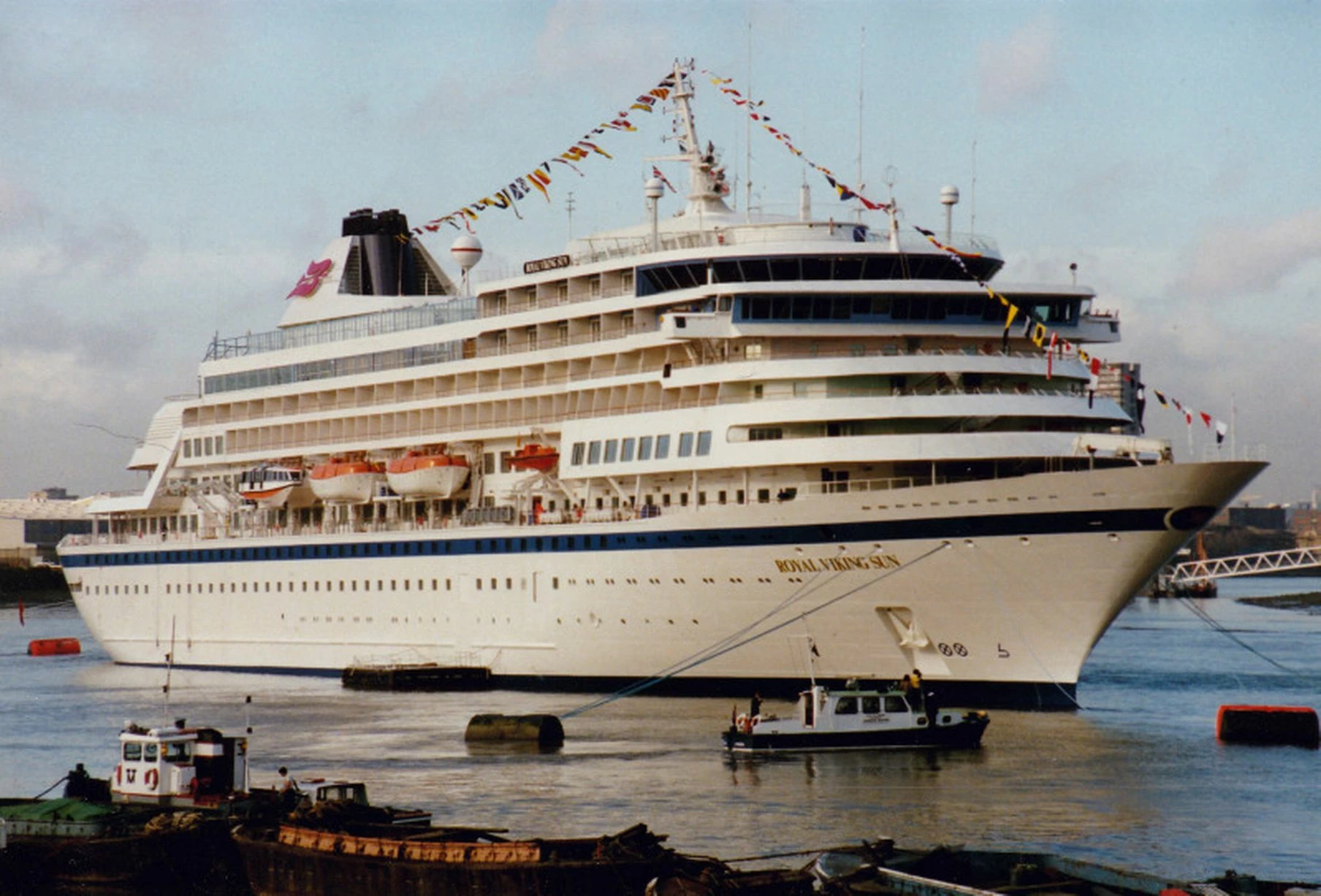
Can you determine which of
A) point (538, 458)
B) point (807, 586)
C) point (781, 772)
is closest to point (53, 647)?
point (538, 458)

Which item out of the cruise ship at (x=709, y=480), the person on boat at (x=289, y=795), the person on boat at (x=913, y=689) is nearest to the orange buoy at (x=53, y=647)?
the cruise ship at (x=709, y=480)

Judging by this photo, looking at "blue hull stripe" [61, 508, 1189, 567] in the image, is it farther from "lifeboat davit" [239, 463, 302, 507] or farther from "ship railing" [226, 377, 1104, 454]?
"ship railing" [226, 377, 1104, 454]

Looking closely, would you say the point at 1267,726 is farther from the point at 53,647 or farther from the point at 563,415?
the point at 53,647

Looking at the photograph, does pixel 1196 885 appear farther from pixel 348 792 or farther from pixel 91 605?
pixel 91 605

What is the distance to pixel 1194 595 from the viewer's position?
488 ft

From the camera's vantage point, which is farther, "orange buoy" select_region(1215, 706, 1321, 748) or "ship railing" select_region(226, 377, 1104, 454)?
"ship railing" select_region(226, 377, 1104, 454)

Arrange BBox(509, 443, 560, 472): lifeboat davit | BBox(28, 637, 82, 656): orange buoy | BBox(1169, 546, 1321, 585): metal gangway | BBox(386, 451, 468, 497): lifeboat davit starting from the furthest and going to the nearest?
BBox(1169, 546, 1321, 585): metal gangway, BBox(28, 637, 82, 656): orange buoy, BBox(386, 451, 468, 497): lifeboat davit, BBox(509, 443, 560, 472): lifeboat davit

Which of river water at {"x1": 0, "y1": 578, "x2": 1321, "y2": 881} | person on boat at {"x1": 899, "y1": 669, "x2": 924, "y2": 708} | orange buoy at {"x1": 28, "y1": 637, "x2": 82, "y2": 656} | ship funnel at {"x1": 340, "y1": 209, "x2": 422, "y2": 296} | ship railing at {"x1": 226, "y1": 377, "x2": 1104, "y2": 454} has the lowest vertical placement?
river water at {"x1": 0, "y1": 578, "x2": 1321, "y2": 881}

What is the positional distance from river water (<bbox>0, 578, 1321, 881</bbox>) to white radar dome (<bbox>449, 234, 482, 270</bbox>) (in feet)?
46.6

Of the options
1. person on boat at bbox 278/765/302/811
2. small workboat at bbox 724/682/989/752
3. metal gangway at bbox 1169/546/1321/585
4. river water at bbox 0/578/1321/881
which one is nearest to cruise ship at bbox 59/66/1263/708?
river water at bbox 0/578/1321/881

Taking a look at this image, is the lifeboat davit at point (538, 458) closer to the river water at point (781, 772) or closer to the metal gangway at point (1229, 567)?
the river water at point (781, 772)

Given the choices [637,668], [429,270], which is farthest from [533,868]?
[429,270]

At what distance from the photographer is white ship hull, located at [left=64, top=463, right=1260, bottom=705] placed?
3750 centimetres

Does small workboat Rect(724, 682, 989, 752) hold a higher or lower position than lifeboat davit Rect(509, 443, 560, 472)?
lower
